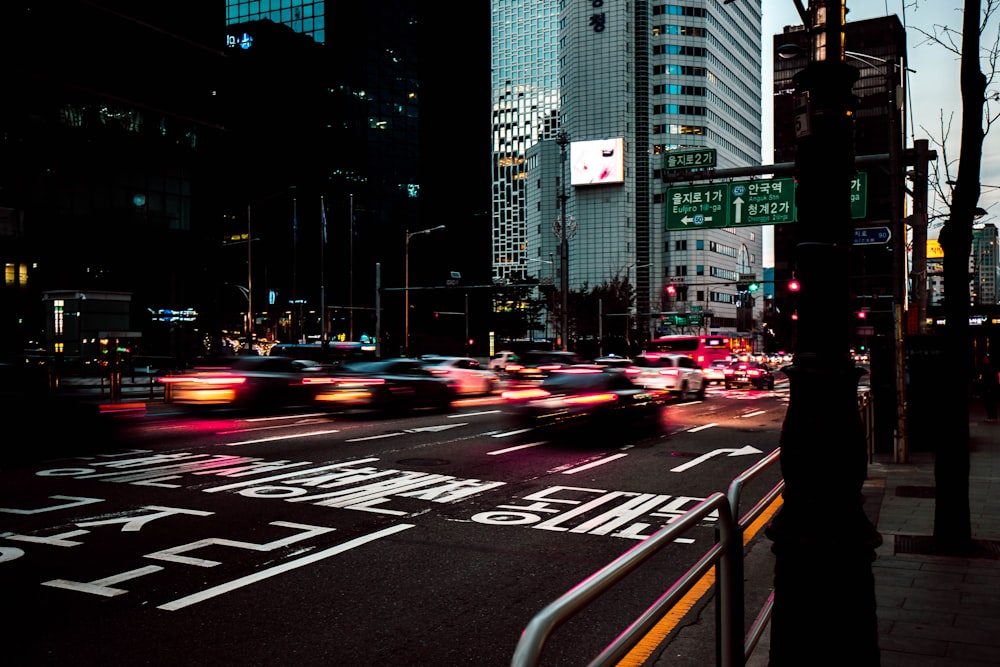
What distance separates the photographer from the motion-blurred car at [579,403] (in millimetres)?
18297

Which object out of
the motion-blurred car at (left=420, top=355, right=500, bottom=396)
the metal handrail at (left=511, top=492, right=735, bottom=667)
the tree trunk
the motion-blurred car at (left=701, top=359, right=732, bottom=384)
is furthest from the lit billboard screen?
the metal handrail at (left=511, top=492, right=735, bottom=667)

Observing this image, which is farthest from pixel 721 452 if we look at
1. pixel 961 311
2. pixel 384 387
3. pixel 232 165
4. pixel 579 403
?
pixel 232 165

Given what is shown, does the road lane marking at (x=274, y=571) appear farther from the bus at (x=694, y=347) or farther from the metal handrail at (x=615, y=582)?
the bus at (x=694, y=347)

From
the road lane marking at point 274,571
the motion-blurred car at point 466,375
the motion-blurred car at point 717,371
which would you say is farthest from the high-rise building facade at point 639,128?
the road lane marking at point 274,571

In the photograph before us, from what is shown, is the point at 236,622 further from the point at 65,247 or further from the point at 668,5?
the point at 668,5

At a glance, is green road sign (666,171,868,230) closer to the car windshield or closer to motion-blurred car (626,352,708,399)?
the car windshield

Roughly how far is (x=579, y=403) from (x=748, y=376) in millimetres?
29367

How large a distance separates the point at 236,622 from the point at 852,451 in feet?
13.9

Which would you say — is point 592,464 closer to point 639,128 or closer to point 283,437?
point 283,437

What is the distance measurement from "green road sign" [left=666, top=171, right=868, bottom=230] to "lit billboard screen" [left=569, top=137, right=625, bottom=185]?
10443 cm

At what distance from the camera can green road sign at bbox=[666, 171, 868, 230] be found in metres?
18.6

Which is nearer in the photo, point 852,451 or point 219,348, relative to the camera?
point 852,451

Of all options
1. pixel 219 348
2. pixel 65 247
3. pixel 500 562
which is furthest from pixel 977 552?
pixel 219 348

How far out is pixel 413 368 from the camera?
2477 centimetres
